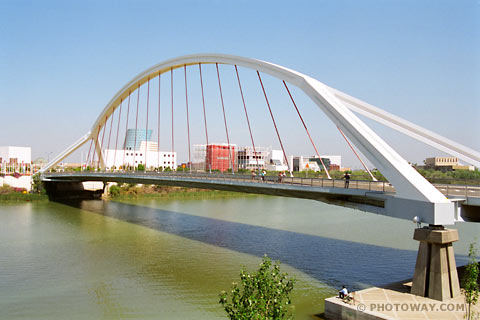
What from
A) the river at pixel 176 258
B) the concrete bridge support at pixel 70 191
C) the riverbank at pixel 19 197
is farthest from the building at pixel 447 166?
the riverbank at pixel 19 197

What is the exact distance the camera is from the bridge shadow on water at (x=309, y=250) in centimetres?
1211

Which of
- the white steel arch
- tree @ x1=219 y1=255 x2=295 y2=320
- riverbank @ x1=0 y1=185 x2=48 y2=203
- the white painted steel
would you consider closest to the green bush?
riverbank @ x1=0 y1=185 x2=48 y2=203

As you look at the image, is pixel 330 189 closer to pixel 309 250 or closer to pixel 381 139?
pixel 381 139

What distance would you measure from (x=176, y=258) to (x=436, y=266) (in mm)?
9432

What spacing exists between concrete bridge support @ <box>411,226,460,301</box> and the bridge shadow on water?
7.44 feet

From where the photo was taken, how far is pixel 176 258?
1497cm

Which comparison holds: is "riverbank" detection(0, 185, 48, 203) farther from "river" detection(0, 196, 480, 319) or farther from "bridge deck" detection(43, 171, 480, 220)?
"bridge deck" detection(43, 171, 480, 220)

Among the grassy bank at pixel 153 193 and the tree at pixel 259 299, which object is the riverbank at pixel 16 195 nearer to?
the grassy bank at pixel 153 193

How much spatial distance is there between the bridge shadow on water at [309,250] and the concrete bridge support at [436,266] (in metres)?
2.27

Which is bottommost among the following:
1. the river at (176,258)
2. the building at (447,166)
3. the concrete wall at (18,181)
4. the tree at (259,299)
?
the river at (176,258)

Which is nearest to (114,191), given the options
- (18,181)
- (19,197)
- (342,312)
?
(19,197)

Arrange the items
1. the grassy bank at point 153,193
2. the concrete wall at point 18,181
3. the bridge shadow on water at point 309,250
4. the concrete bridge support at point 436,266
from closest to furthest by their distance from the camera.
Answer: the concrete bridge support at point 436,266, the bridge shadow on water at point 309,250, the concrete wall at point 18,181, the grassy bank at point 153,193

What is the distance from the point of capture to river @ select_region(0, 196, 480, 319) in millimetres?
10289

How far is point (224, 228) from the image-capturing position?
21.2 metres
